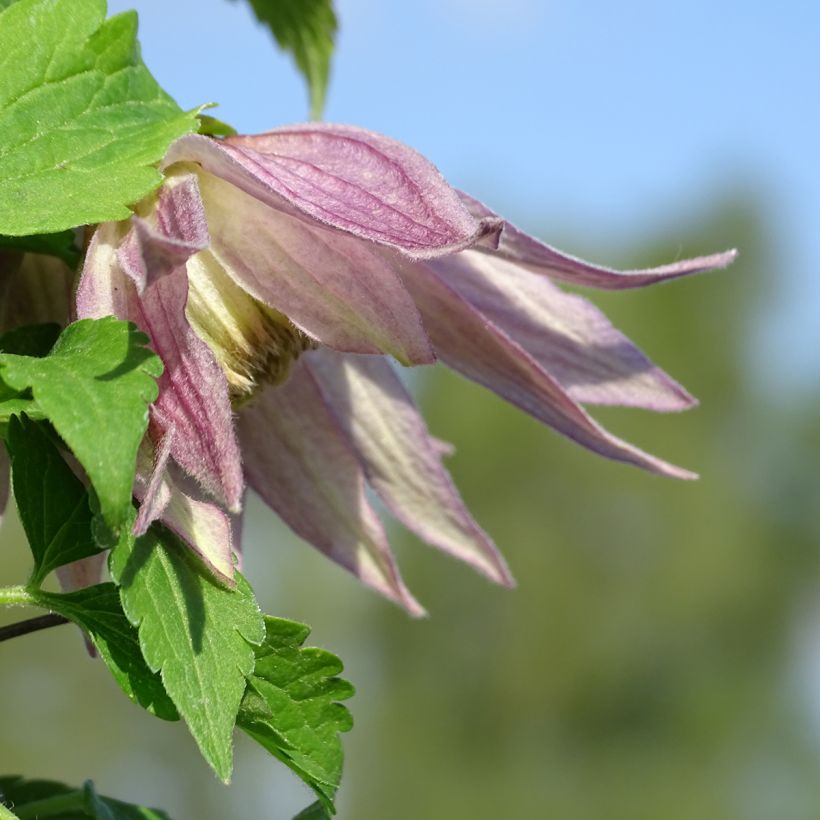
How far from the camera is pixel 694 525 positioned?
16.1 m

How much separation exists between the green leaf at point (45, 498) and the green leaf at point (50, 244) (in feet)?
0.44

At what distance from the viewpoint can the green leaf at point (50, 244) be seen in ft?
2.78

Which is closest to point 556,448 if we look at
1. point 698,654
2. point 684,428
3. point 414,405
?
point 684,428

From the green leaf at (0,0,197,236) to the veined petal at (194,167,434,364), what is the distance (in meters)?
0.05

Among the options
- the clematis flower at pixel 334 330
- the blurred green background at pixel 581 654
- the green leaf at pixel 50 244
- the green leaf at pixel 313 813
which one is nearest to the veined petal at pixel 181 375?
the clematis flower at pixel 334 330

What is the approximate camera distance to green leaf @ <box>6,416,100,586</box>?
0.76 m

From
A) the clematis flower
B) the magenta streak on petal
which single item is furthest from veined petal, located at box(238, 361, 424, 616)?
the magenta streak on petal

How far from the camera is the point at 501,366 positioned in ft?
3.03

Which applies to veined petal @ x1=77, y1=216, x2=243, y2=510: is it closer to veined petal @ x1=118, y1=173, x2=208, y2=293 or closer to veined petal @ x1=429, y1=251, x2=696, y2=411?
veined petal @ x1=118, y1=173, x2=208, y2=293

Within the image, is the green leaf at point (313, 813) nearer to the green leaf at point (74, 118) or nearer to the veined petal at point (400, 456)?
the veined petal at point (400, 456)

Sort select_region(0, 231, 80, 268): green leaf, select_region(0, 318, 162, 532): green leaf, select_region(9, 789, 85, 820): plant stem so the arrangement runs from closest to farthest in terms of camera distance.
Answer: select_region(0, 318, 162, 532): green leaf → select_region(0, 231, 80, 268): green leaf → select_region(9, 789, 85, 820): plant stem

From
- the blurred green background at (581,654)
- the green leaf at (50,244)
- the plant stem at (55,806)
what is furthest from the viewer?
the blurred green background at (581,654)

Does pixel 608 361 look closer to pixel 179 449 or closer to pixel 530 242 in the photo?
pixel 530 242

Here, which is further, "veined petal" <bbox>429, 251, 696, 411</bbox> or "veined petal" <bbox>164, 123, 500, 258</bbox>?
"veined petal" <bbox>429, 251, 696, 411</bbox>
